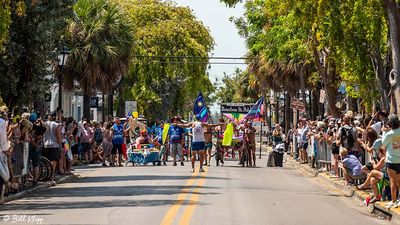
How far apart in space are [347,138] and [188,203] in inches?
281

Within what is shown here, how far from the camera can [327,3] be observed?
A: 2369 centimetres

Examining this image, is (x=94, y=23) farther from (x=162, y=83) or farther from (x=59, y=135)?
(x=162, y=83)

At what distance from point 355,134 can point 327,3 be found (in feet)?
11.7

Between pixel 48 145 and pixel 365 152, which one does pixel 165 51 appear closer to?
pixel 48 145

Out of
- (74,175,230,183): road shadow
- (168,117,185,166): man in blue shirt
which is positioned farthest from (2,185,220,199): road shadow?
(168,117,185,166): man in blue shirt

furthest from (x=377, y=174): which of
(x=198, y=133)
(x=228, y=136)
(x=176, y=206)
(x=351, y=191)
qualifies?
(x=228, y=136)

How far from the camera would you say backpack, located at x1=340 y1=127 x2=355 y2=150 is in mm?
24406

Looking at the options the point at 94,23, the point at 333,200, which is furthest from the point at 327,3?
the point at 94,23

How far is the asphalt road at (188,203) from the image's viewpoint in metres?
16.2

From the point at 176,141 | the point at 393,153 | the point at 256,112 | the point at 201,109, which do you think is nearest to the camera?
the point at 393,153

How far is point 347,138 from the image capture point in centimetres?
2445

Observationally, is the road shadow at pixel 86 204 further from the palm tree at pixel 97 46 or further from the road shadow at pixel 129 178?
the palm tree at pixel 97 46

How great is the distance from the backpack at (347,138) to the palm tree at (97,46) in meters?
19.4

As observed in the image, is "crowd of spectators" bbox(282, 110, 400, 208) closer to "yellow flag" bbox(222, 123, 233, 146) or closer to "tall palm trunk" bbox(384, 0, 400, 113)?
"tall palm trunk" bbox(384, 0, 400, 113)
